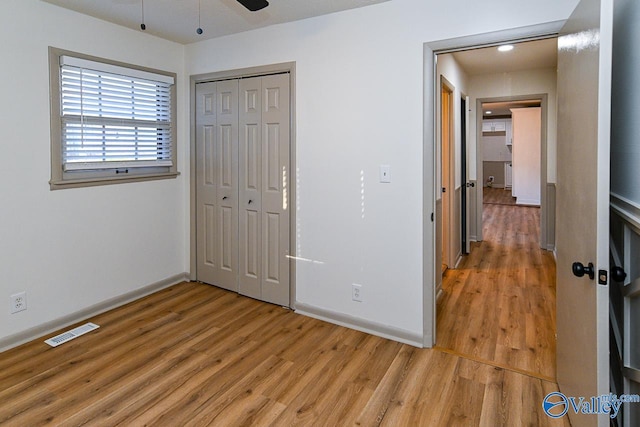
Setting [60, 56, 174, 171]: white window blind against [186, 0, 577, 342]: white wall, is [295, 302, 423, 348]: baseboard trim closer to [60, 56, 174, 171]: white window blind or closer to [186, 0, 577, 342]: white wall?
[186, 0, 577, 342]: white wall

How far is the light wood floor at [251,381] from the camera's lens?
2.03 m

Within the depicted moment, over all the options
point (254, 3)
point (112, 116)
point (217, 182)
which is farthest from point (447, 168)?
point (112, 116)

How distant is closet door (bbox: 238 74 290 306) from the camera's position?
337cm

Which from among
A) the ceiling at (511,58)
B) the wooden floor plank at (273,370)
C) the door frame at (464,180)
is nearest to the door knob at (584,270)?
the wooden floor plank at (273,370)

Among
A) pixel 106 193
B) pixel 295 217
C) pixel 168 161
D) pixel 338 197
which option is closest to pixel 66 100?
pixel 106 193

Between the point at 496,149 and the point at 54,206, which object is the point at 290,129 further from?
the point at 496,149

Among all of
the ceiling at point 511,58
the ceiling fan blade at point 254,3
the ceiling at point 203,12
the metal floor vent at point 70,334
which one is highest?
the ceiling at point 511,58

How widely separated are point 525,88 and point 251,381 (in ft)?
17.3

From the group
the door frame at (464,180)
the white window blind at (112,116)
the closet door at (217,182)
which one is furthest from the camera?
the door frame at (464,180)

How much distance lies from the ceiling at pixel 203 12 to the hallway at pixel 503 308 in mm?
2523

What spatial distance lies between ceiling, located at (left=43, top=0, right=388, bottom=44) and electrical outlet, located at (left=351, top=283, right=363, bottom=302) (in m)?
2.08

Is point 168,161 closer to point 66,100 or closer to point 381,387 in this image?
point 66,100

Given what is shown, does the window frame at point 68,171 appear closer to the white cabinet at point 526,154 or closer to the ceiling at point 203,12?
the ceiling at point 203,12

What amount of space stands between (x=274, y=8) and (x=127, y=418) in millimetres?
2806
